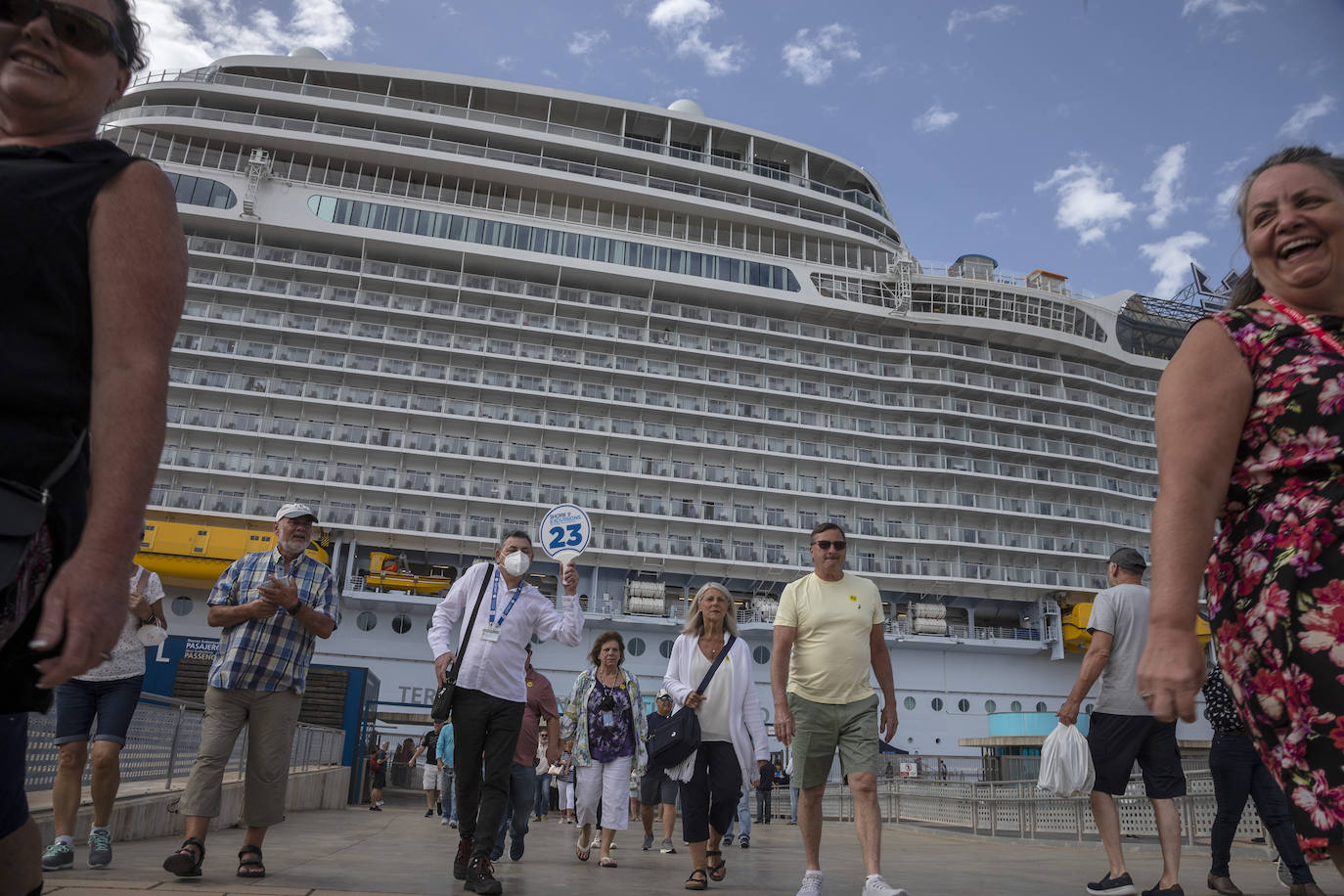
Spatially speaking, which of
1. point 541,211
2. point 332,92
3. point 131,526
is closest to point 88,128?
point 131,526

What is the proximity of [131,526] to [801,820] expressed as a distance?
394cm

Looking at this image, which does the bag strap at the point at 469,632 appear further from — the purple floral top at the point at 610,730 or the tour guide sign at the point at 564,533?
the purple floral top at the point at 610,730

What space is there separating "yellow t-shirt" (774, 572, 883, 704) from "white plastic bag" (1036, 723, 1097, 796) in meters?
1.13

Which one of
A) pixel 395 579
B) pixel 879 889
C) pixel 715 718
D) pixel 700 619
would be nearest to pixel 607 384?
pixel 395 579

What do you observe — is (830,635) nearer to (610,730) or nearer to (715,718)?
(715,718)

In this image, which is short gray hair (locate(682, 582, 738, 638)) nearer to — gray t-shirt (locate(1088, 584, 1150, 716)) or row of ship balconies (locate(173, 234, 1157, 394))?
gray t-shirt (locate(1088, 584, 1150, 716))

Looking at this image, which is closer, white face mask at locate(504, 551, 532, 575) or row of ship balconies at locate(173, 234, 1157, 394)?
white face mask at locate(504, 551, 532, 575)

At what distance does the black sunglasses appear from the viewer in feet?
4.64

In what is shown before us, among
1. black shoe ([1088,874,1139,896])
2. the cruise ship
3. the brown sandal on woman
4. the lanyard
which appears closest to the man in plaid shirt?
the lanyard

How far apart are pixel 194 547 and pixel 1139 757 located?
27117 millimetres

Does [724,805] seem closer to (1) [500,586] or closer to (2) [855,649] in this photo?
(2) [855,649]

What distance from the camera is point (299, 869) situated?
4656 mm

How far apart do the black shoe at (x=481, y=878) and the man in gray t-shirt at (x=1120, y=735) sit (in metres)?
2.91

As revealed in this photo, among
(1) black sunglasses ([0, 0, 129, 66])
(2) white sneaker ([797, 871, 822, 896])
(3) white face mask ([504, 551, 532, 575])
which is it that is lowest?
(2) white sneaker ([797, 871, 822, 896])
